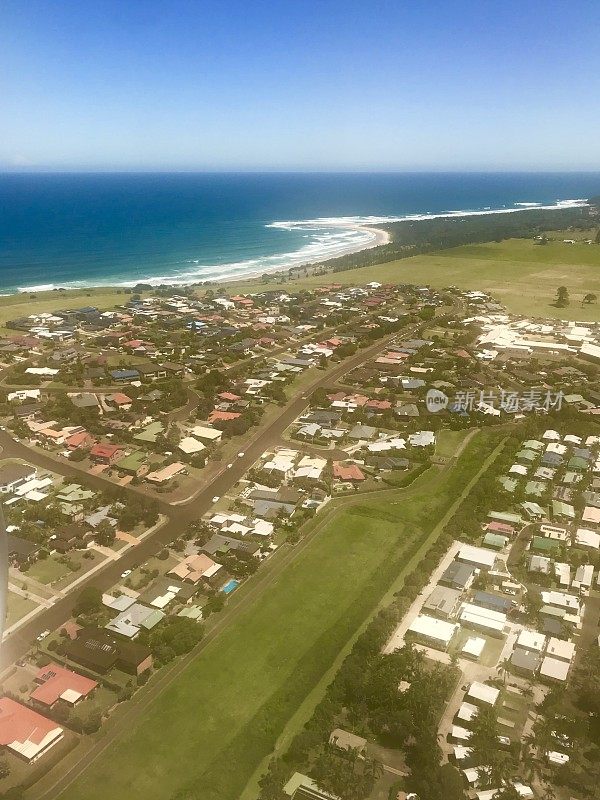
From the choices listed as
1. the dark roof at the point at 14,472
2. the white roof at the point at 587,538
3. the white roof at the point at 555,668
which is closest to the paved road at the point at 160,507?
the dark roof at the point at 14,472

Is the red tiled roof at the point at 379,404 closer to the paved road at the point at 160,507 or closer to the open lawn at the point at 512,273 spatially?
the paved road at the point at 160,507

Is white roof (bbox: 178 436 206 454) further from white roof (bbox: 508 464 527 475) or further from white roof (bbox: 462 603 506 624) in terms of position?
white roof (bbox: 462 603 506 624)

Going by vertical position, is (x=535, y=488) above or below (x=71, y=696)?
above

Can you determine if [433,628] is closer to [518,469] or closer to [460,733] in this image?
[460,733]

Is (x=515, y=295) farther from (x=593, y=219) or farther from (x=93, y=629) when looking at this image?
(x=593, y=219)

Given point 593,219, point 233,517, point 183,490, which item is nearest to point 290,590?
point 233,517

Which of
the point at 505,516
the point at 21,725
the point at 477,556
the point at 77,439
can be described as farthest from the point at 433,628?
the point at 77,439
